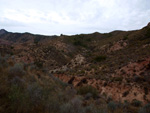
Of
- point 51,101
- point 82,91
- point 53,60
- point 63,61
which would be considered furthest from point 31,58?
point 51,101

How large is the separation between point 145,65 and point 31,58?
2241cm

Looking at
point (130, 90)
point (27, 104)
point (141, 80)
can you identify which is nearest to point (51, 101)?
point (27, 104)

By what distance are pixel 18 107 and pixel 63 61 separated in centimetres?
2661

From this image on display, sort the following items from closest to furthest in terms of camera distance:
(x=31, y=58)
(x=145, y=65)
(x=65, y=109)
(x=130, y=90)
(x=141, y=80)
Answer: (x=65, y=109) → (x=130, y=90) → (x=141, y=80) → (x=145, y=65) → (x=31, y=58)

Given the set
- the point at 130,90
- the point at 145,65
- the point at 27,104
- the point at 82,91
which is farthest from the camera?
the point at 145,65

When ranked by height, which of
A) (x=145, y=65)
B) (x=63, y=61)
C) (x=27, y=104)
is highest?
(x=27, y=104)

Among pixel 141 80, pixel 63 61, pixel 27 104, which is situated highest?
pixel 27 104

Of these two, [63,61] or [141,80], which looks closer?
[141,80]

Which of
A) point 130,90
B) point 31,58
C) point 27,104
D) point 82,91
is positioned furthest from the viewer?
point 31,58

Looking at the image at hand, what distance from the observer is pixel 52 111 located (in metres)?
3.06

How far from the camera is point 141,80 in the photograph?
1000 cm

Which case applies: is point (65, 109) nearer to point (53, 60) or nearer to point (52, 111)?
point (52, 111)

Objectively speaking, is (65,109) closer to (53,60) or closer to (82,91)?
(82,91)

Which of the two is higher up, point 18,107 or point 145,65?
point 18,107
